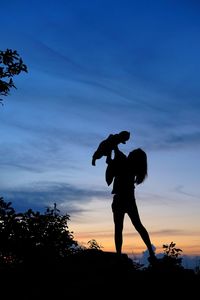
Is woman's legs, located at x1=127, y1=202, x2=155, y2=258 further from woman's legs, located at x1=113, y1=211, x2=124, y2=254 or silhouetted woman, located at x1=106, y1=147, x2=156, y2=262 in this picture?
woman's legs, located at x1=113, y1=211, x2=124, y2=254

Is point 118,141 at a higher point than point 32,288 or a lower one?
higher

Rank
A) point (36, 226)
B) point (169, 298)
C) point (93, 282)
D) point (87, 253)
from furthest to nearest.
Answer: point (36, 226), point (87, 253), point (93, 282), point (169, 298)

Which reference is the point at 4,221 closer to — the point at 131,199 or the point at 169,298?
the point at 131,199

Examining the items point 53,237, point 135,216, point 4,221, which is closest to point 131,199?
point 135,216

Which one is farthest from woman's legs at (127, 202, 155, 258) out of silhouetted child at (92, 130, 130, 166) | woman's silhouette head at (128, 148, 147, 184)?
silhouetted child at (92, 130, 130, 166)

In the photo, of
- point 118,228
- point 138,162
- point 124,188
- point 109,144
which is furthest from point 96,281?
point 109,144

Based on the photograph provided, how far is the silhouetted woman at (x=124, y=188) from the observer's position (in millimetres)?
11445

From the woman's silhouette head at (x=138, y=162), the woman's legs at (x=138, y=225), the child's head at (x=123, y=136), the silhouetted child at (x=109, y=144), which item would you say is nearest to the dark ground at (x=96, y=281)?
the woman's legs at (x=138, y=225)

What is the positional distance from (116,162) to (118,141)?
515mm

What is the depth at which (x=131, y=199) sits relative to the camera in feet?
37.9

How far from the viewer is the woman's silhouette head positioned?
1148cm

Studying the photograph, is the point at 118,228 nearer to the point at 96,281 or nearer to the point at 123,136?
the point at 96,281

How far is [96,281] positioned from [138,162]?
2.99 metres

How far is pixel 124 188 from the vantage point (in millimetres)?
11516
